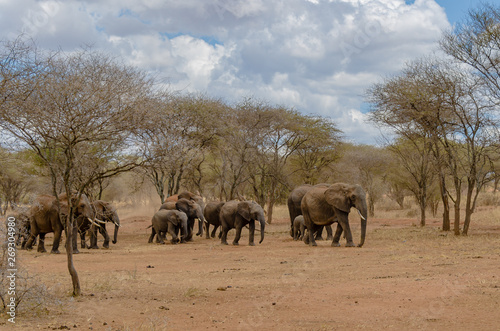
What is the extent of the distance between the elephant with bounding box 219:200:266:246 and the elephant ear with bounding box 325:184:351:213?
2.26 meters

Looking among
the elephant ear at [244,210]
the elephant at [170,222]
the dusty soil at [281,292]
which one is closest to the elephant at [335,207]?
the dusty soil at [281,292]

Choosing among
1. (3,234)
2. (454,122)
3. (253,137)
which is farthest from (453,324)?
(253,137)

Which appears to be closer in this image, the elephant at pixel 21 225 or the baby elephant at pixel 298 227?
the elephant at pixel 21 225

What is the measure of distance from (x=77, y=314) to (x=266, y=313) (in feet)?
8.25

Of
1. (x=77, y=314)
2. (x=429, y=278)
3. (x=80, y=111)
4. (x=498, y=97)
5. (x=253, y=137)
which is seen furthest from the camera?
(x=253, y=137)

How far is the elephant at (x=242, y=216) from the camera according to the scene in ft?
57.7

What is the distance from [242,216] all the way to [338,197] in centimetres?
347

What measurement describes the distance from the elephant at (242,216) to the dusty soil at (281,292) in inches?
130

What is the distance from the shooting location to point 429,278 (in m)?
9.44

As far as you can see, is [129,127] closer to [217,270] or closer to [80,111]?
[80,111]

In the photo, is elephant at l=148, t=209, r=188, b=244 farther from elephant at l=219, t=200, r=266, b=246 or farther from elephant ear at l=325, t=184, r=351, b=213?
elephant ear at l=325, t=184, r=351, b=213

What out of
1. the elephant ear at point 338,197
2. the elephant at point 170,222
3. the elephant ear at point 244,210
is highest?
the elephant ear at point 338,197

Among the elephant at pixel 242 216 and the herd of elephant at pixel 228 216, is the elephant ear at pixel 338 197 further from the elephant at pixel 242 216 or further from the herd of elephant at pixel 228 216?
the elephant at pixel 242 216

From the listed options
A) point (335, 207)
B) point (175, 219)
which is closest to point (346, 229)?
point (335, 207)
